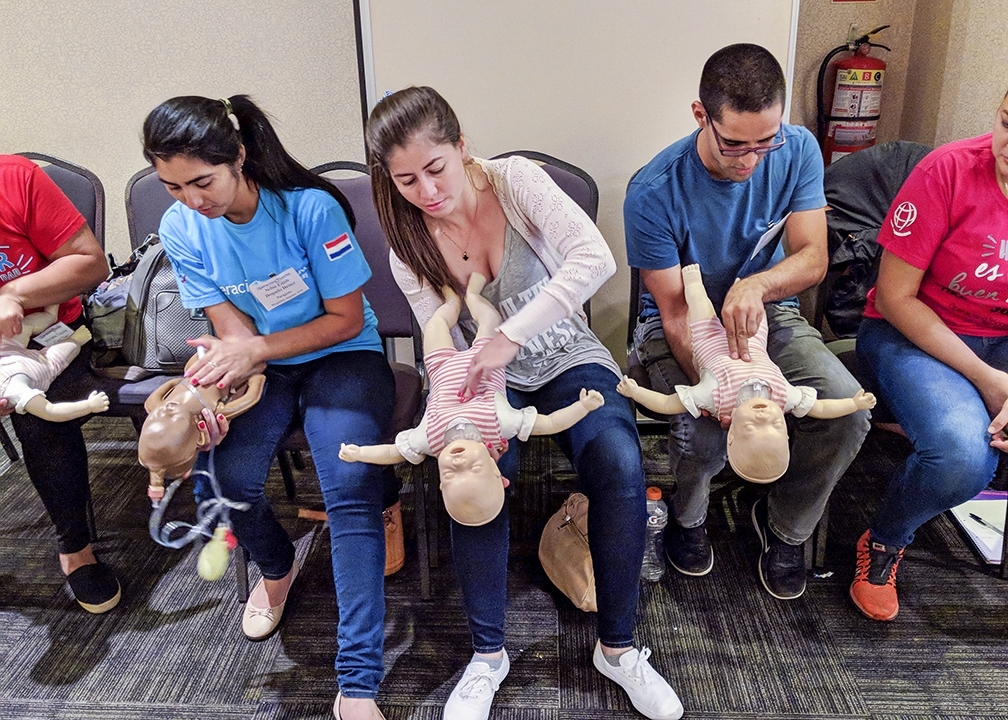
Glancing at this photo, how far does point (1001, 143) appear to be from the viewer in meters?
1.64

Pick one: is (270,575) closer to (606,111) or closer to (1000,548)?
(606,111)

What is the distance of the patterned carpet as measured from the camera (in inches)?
68.1

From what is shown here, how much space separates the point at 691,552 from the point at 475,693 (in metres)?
0.74

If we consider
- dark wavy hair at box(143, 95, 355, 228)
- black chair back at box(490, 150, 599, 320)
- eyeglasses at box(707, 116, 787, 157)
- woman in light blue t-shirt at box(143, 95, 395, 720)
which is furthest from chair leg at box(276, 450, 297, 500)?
eyeglasses at box(707, 116, 787, 157)

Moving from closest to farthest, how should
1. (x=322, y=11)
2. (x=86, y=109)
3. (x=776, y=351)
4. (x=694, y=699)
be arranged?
(x=694, y=699), (x=776, y=351), (x=322, y=11), (x=86, y=109)

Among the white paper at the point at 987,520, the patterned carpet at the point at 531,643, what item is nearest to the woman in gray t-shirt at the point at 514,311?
the patterned carpet at the point at 531,643

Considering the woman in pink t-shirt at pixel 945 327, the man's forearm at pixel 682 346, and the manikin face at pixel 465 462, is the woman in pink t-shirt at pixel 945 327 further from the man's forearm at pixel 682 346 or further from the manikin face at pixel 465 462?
the manikin face at pixel 465 462

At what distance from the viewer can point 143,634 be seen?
1.97 m

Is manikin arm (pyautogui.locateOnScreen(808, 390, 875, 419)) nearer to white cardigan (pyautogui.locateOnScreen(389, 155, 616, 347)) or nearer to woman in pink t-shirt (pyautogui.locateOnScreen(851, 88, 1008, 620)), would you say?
woman in pink t-shirt (pyautogui.locateOnScreen(851, 88, 1008, 620))

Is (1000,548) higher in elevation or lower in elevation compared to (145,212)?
lower

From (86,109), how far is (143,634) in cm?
197

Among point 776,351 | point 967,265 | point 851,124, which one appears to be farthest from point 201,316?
point 851,124

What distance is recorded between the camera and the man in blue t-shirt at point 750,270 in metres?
1.82

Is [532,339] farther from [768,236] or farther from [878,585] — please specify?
[878,585]
